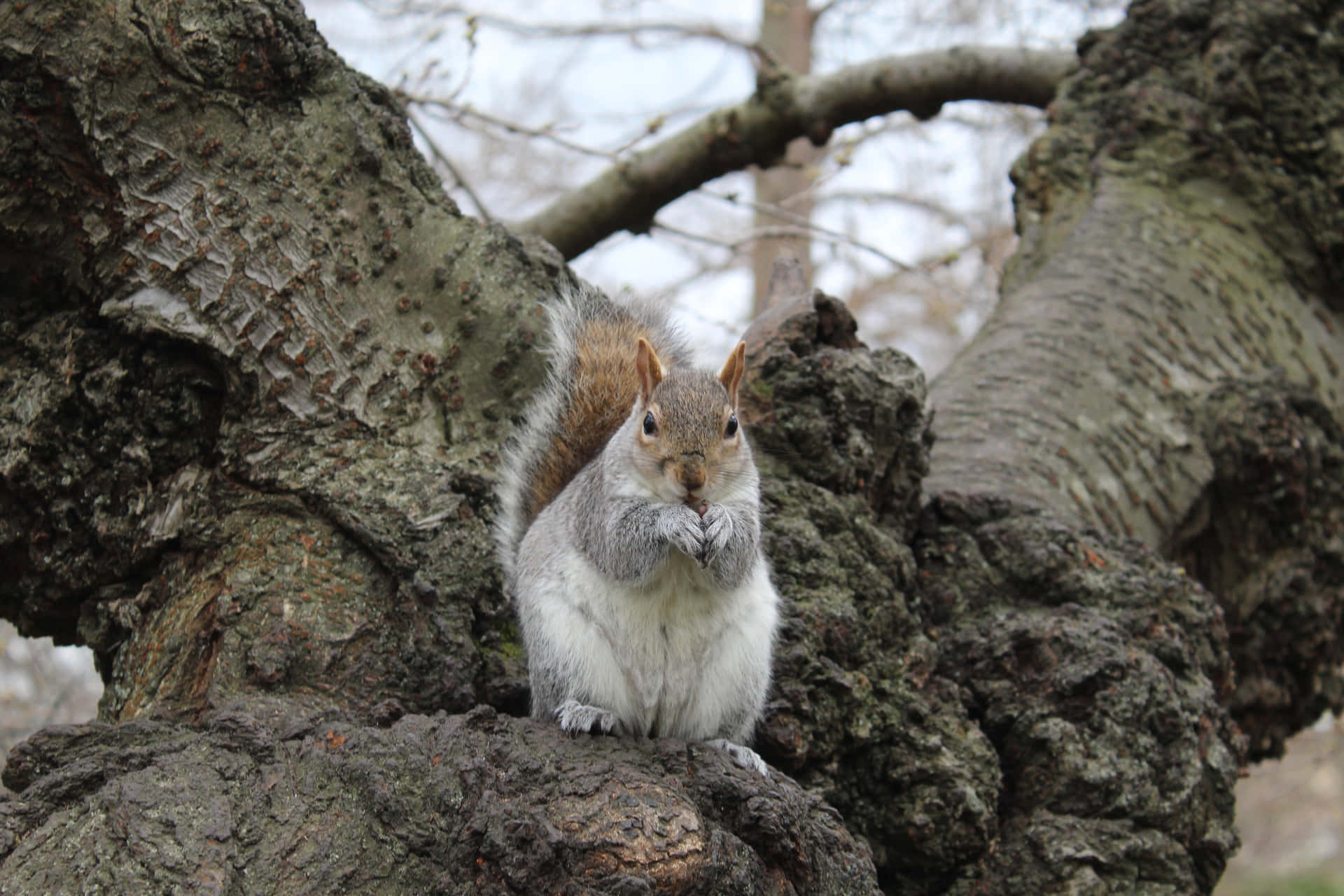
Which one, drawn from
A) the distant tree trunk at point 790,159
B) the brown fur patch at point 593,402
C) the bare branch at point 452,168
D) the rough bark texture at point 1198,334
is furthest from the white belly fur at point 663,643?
the distant tree trunk at point 790,159

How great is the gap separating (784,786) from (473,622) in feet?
2.09

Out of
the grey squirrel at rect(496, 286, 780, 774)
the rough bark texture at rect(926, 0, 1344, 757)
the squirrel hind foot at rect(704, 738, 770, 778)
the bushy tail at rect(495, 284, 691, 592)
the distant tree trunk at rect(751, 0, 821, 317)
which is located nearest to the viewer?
the squirrel hind foot at rect(704, 738, 770, 778)

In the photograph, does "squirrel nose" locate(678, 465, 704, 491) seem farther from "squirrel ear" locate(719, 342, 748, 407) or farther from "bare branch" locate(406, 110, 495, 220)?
"bare branch" locate(406, 110, 495, 220)

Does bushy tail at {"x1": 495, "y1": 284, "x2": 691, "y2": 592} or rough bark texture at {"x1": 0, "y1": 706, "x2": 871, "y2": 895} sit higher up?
bushy tail at {"x1": 495, "y1": 284, "x2": 691, "y2": 592}

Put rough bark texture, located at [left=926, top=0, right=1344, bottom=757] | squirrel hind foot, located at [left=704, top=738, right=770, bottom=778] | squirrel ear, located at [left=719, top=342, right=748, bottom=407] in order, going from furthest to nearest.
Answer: rough bark texture, located at [left=926, top=0, right=1344, bottom=757] < squirrel ear, located at [left=719, top=342, right=748, bottom=407] < squirrel hind foot, located at [left=704, top=738, right=770, bottom=778]

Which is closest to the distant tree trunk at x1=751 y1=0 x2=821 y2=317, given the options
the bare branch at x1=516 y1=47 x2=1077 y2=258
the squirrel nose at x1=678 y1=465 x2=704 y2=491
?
the bare branch at x1=516 y1=47 x2=1077 y2=258

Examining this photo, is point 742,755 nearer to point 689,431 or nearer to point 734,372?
point 689,431

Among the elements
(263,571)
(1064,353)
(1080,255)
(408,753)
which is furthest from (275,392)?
(1080,255)

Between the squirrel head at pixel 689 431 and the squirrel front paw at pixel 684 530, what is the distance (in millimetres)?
65

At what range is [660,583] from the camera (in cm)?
177

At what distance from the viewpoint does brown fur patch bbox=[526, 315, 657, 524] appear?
84.0 inches

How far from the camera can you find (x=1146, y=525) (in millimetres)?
2531

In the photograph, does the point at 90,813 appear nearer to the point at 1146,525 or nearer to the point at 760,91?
the point at 1146,525

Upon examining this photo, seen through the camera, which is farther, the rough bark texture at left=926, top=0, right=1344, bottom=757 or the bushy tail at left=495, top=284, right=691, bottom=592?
the rough bark texture at left=926, top=0, right=1344, bottom=757
